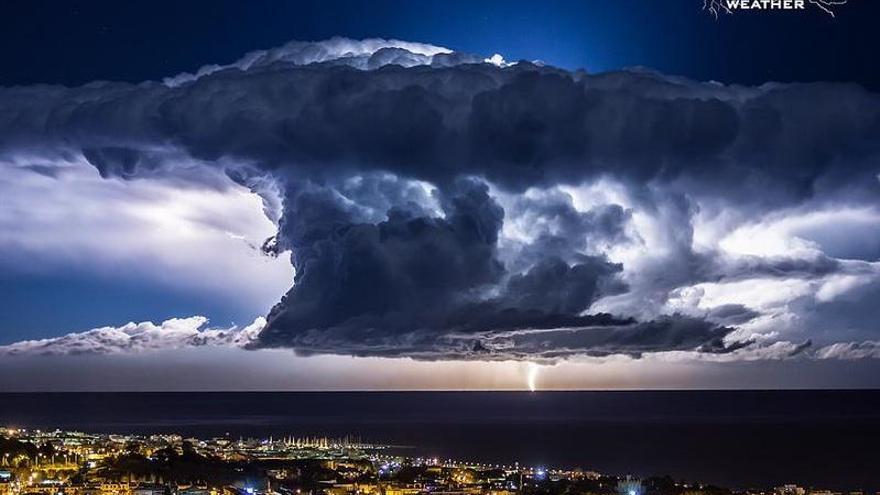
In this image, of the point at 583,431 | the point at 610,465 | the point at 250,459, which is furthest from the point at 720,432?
the point at 250,459

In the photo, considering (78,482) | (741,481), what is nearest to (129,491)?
(78,482)

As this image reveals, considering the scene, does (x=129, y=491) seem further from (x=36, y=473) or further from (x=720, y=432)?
(x=720, y=432)

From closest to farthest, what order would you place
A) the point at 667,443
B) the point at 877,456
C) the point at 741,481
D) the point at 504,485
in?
the point at 504,485, the point at 741,481, the point at 877,456, the point at 667,443

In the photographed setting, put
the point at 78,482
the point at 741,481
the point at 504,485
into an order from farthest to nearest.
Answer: the point at 741,481
the point at 504,485
the point at 78,482

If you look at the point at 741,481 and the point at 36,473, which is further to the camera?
the point at 741,481

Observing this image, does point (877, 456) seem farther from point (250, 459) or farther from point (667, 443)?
point (250, 459)

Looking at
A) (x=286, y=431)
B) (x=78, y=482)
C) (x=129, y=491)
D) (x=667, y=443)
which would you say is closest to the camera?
(x=129, y=491)

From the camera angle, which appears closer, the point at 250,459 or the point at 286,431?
the point at 250,459

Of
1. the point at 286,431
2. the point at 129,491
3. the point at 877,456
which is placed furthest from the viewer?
the point at 286,431

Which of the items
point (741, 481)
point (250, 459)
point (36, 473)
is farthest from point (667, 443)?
point (36, 473)
